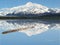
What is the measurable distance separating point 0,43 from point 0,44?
0.28 m

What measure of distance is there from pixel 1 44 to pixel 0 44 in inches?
1.6

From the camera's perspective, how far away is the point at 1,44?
8.98 m

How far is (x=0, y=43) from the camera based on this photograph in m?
9.23

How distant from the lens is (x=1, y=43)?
918cm

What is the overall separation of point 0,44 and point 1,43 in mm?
220

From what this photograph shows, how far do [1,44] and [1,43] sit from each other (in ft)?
0.65

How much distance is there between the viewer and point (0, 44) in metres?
8.96

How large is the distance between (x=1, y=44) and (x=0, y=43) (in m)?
0.26
